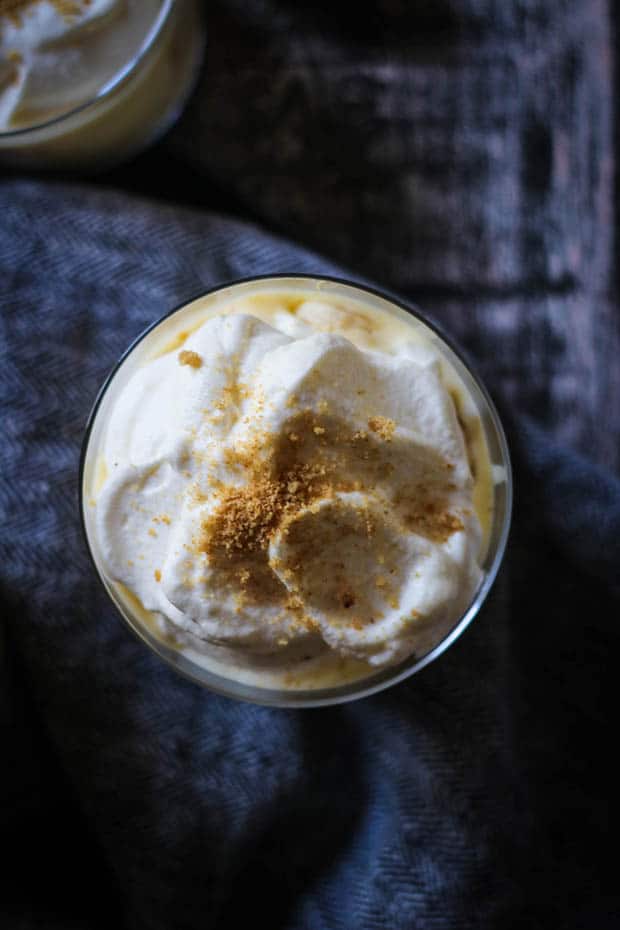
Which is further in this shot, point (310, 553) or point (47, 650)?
point (47, 650)

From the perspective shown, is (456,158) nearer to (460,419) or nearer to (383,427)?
(460,419)

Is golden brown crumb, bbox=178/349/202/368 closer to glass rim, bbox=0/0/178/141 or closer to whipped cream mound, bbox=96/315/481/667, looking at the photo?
whipped cream mound, bbox=96/315/481/667

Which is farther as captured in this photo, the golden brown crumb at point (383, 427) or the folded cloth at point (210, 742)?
the folded cloth at point (210, 742)

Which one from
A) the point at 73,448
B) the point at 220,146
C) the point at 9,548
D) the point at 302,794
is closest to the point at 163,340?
the point at 73,448

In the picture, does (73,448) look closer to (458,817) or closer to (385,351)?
(385,351)

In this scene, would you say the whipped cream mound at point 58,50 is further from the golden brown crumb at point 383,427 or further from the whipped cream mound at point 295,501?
the golden brown crumb at point 383,427

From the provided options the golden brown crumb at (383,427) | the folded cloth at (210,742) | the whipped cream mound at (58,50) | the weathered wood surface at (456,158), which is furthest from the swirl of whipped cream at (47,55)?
the golden brown crumb at (383,427)
